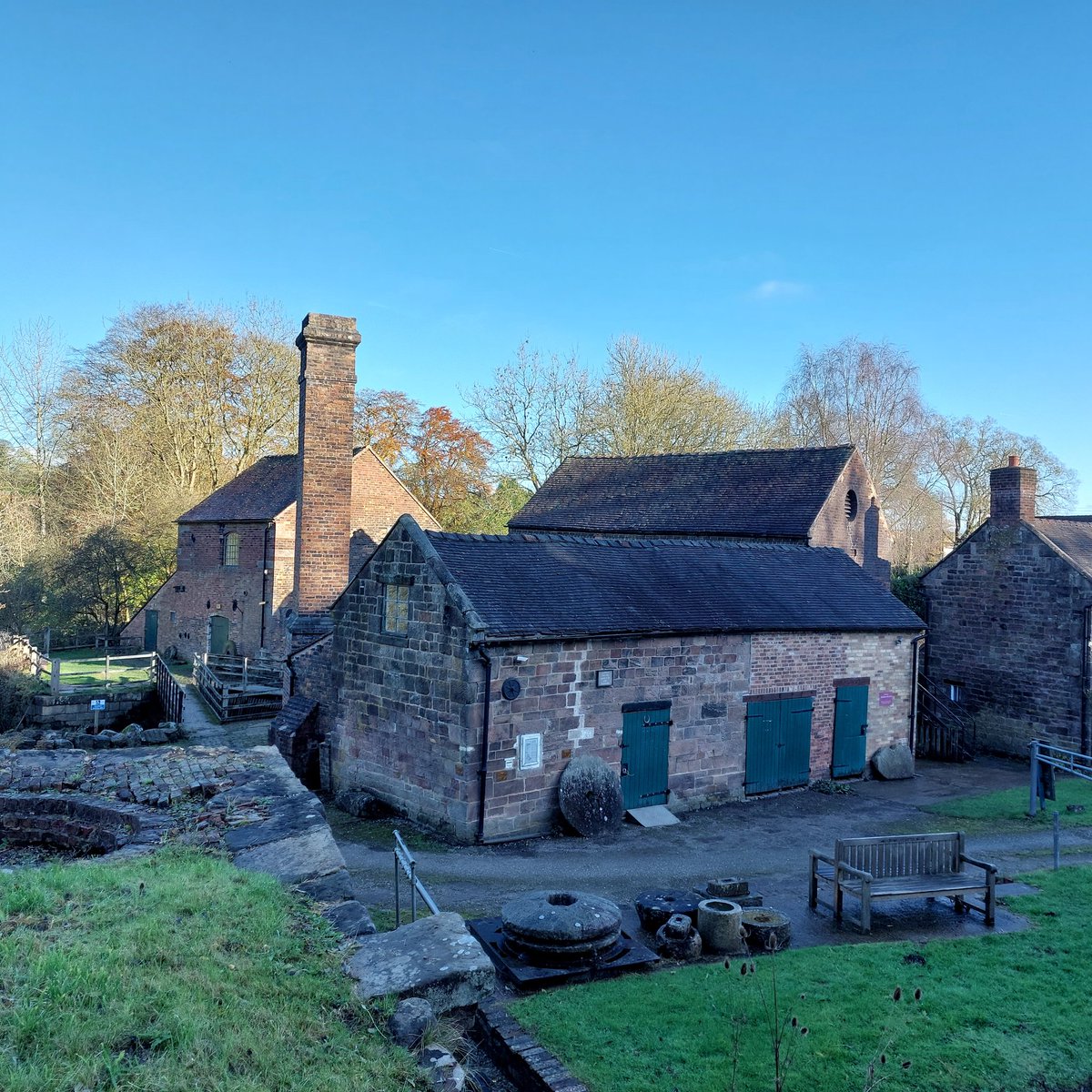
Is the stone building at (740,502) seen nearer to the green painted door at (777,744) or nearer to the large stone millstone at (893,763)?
the large stone millstone at (893,763)

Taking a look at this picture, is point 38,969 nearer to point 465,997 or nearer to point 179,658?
point 465,997

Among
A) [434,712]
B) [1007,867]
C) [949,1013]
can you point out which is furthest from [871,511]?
[949,1013]

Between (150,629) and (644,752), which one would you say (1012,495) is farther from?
(150,629)

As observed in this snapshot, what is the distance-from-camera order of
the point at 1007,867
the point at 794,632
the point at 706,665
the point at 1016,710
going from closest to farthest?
the point at 1007,867, the point at 706,665, the point at 794,632, the point at 1016,710

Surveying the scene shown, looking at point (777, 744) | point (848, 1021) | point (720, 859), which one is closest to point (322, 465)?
point (720, 859)

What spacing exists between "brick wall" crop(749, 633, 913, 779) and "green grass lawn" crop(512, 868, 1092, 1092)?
7.71m

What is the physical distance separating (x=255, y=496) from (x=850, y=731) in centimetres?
2310

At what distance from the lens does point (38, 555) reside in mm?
33250

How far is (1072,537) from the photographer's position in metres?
23.0

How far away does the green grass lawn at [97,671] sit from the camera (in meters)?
27.3

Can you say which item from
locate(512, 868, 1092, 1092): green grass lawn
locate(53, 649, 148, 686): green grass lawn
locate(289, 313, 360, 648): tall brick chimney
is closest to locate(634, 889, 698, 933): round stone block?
locate(512, 868, 1092, 1092): green grass lawn

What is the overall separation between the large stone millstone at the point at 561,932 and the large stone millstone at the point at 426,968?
277 centimetres

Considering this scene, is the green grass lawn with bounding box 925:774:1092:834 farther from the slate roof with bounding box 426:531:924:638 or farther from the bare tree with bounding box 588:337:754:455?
the bare tree with bounding box 588:337:754:455

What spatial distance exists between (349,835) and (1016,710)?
1780 cm
